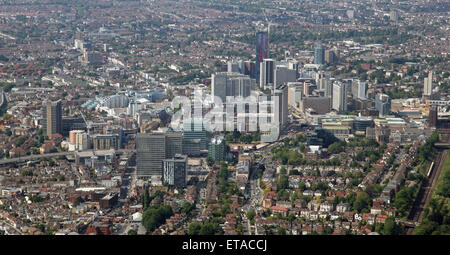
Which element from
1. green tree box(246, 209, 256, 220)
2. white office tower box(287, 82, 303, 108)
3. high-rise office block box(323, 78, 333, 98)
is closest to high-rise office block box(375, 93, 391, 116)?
high-rise office block box(323, 78, 333, 98)

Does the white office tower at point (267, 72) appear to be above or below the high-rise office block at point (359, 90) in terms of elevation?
above

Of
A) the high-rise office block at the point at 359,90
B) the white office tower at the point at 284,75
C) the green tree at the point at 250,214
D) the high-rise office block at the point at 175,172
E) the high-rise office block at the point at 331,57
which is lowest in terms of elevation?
the green tree at the point at 250,214

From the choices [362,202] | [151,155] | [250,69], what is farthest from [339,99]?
[362,202]

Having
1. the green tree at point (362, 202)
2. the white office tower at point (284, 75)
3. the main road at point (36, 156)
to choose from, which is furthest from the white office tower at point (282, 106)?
the green tree at point (362, 202)

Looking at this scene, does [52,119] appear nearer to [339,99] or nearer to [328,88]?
[339,99]

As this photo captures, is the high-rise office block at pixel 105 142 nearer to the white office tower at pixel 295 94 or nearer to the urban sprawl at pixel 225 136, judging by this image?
the urban sprawl at pixel 225 136

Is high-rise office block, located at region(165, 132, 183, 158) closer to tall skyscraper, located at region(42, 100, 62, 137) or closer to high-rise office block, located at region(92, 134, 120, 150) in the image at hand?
high-rise office block, located at region(92, 134, 120, 150)
